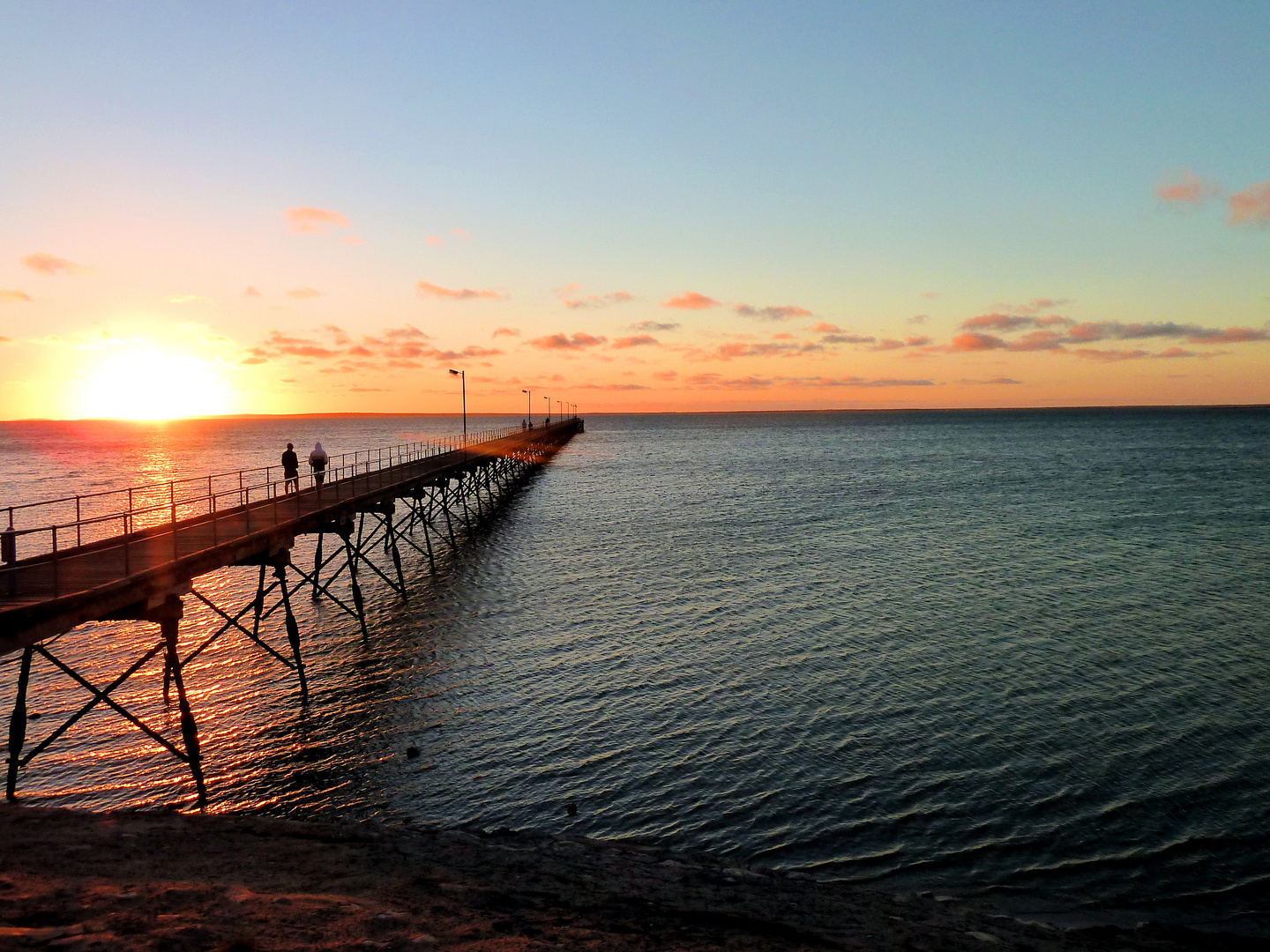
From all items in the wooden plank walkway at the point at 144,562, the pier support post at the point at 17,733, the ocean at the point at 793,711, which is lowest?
the ocean at the point at 793,711

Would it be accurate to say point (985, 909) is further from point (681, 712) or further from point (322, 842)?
point (322, 842)

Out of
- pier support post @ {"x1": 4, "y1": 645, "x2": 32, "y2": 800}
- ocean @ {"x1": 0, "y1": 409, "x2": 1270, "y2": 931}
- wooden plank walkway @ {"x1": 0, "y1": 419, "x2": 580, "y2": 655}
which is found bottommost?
ocean @ {"x1": 0, "y1": 409, "x2": 1270, "y2": 931}

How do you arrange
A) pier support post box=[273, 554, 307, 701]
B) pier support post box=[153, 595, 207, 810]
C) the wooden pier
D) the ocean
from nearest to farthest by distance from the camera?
the ocean < the wooden pier < pier support post box=[153, 595, 207, 810] < pier support post box=[273, 554, 307, 701]

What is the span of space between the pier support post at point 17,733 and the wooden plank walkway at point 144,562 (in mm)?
1296

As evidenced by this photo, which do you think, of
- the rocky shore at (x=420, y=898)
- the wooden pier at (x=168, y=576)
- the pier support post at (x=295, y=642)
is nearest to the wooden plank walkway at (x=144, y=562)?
the wooden pier at (x=168, y=576)

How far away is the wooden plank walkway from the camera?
45.5 ft

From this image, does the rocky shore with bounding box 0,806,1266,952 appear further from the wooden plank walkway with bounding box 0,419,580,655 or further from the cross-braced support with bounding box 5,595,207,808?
the wooden plank walkway with bounding box 0,419,580,655

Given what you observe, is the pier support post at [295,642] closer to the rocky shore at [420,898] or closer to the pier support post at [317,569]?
the pier support post at [317,569]

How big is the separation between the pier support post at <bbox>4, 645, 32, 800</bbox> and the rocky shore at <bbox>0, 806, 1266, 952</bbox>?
7.60 ft

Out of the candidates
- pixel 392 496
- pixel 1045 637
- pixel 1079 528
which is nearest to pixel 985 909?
pixel 1045 637

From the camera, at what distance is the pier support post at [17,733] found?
1461 centimetres

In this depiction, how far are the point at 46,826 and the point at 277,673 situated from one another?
398 inches

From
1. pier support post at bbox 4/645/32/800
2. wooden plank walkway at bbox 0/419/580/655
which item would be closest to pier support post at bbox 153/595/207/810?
wooden plank walkway at bbox 0/419/580/655

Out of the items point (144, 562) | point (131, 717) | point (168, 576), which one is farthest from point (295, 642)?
point (131, 717)
